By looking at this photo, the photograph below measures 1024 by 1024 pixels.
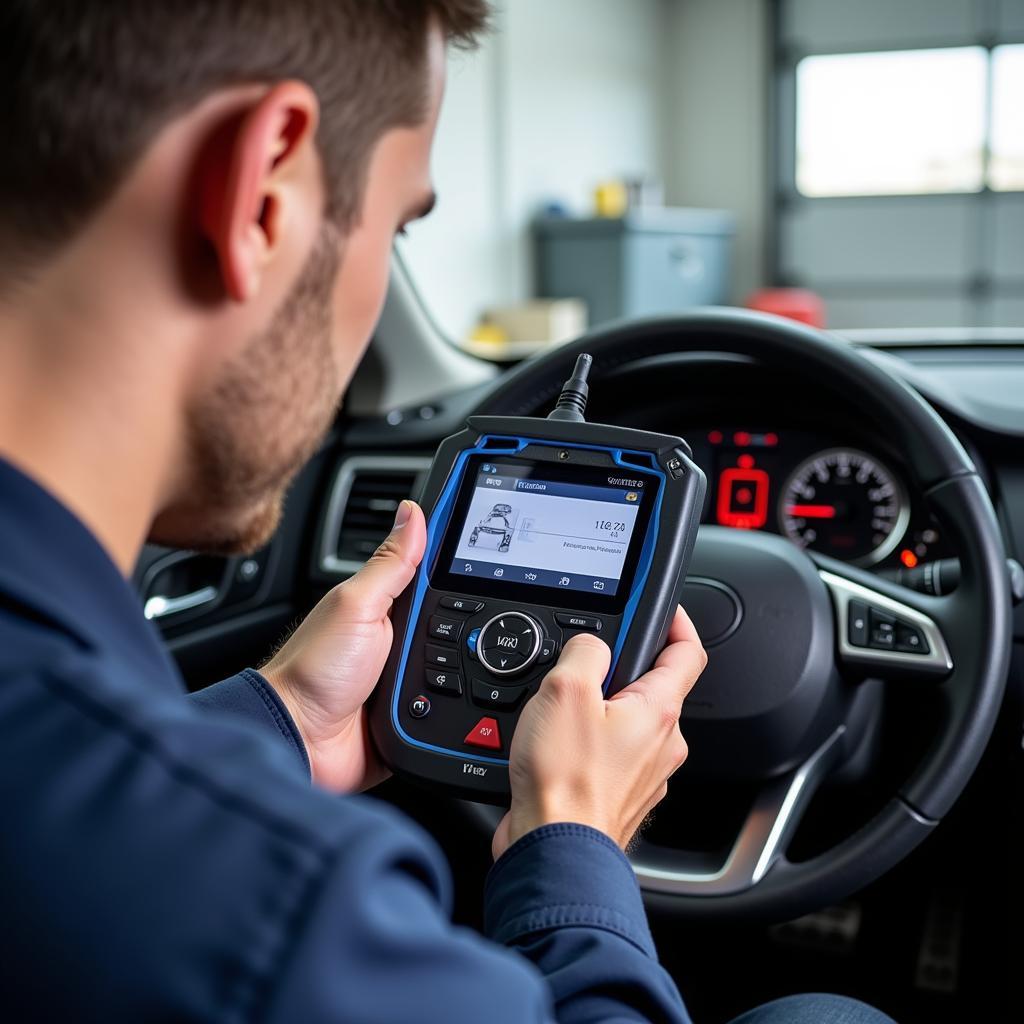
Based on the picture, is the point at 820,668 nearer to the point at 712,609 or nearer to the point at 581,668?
the point at 712,609

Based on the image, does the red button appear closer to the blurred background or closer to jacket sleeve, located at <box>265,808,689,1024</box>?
jacket sleeve, located at <box>265,808,689,1024</box>

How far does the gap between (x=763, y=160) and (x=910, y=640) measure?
7932 millimetres

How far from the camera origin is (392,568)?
90 cm

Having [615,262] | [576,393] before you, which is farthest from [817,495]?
[615,262]

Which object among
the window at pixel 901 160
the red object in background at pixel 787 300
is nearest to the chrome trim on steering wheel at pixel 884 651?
the red object in background at pixel 787 300

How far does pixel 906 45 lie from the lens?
788cm

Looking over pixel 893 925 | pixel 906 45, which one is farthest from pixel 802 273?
pixel 893 925

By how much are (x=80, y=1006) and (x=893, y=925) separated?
4.59ft

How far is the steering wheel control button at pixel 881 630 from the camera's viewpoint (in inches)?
40.5

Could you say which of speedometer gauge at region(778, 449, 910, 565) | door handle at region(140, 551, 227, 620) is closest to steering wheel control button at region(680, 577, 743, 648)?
speedometer gauge at region(778, 449, 910, 565)

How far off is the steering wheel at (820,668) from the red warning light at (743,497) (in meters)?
0.32

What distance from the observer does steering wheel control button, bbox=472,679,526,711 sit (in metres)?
0.85

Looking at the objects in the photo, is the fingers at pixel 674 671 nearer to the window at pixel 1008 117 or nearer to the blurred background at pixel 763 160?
the blurred background at pixel 763 160

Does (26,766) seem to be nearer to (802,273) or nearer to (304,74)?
(304,74)
